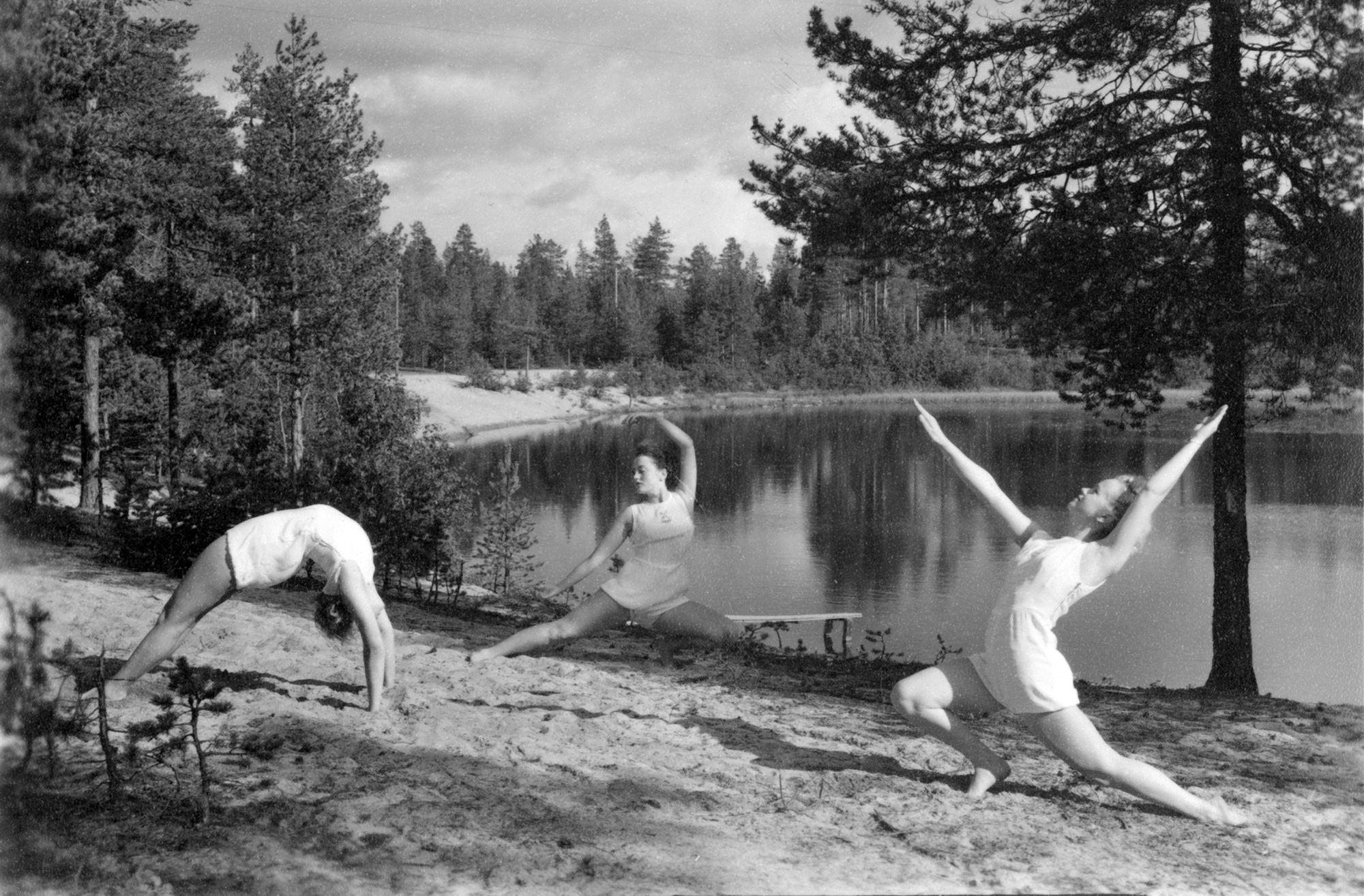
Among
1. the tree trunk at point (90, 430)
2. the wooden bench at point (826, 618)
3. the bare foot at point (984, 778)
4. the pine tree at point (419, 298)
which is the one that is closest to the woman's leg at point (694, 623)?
the bare foot at point (984, 778)

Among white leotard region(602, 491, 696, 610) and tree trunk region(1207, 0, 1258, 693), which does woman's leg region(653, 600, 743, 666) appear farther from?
tree trunk region(1207, 0, 1258, 693)

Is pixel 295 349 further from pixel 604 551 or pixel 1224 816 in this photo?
pixel 1224 816

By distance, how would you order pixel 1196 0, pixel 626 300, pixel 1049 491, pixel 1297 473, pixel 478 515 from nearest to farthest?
pixel 1196 0 < pixel 478 515 < pixel 1049 491 < pixel 1297 473 < pixel 626 300

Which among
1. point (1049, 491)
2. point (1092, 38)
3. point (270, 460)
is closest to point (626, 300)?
point (1049, 491)

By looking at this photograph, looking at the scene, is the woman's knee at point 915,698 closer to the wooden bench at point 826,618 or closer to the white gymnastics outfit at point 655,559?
the white gymnastics outfit at point 655,559

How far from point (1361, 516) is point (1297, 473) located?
726 centimetres

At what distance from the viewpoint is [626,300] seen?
88.8m

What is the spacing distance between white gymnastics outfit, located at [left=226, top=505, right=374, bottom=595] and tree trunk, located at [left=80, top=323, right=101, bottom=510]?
50.7 ft

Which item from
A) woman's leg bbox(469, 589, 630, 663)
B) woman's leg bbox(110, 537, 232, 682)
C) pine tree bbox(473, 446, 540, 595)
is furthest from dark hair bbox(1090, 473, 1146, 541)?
pine tree bbox(473, 446, 540, 595)

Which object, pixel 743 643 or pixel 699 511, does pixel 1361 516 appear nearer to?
pixel 699 511

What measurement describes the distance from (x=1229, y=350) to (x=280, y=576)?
7121mm

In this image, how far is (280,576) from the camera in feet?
17.6

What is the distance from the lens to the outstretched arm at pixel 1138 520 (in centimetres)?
430

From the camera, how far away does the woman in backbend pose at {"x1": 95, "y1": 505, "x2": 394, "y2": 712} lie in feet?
17.3
